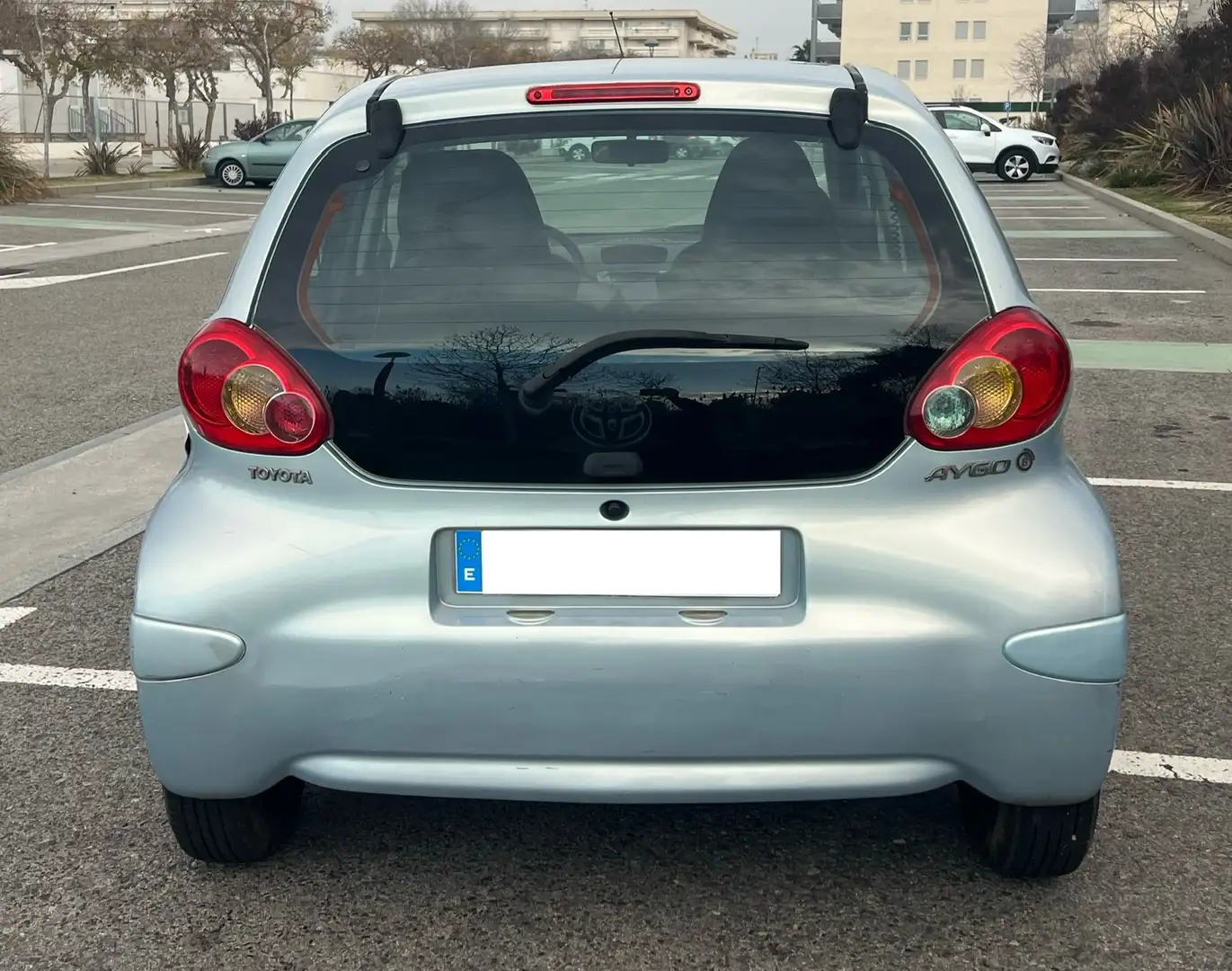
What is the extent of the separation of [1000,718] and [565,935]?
889 mm

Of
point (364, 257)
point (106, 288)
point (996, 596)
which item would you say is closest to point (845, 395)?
point (996, 596)

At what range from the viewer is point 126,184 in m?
28.9

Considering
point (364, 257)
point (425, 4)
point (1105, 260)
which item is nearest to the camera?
point (364, 257)

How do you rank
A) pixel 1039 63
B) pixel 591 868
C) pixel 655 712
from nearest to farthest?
pixel 655 712 → pixel 591 868 → pixel 1039 63

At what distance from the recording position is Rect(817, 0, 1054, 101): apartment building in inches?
4552

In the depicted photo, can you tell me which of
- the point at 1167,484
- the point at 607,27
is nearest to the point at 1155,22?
the point at 1167,484

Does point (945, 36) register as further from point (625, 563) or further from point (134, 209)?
point (625, 563)

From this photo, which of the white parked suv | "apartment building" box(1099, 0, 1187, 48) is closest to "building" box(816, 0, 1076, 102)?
"apartment building" box(1099, 0, 1187, 48)

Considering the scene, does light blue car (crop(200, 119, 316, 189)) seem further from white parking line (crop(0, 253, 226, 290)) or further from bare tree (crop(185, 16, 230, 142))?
white parking line (crop(0, 253, 226, 290))

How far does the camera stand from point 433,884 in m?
2.92

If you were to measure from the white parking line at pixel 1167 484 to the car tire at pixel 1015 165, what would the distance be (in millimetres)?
28410

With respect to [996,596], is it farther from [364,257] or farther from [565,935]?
[364,257]

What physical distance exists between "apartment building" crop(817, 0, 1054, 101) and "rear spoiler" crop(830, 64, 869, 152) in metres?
118

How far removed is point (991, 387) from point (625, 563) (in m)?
0.70
